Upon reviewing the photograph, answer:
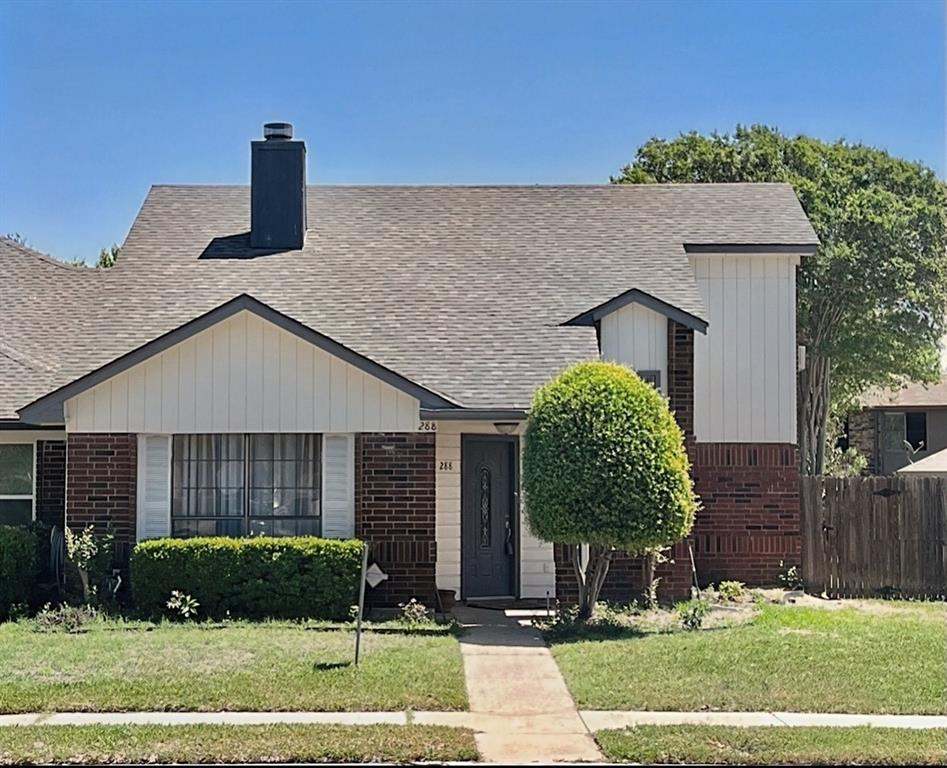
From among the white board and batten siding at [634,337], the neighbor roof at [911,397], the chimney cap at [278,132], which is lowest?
the white board and batten siding at [634,337]

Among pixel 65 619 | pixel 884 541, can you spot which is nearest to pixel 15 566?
pixel 65 619

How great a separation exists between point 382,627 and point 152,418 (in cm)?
394

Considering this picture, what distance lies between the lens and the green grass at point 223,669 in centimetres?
991

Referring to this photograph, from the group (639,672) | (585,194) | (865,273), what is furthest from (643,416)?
(865,273)

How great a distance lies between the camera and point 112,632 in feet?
44.0

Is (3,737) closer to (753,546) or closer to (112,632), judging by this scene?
(112,632)

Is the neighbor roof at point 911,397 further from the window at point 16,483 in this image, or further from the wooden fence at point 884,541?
the window at point 16,483

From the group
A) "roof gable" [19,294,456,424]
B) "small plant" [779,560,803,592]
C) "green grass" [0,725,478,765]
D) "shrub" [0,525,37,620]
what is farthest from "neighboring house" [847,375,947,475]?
"green grass" [0,725,478,765]

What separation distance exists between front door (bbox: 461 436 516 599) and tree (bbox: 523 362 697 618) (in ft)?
8.19

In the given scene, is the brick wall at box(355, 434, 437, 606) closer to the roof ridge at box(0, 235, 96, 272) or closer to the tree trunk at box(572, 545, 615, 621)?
the tree trunk at box(572, 545, 615, 621)

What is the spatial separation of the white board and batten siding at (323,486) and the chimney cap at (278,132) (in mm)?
6788

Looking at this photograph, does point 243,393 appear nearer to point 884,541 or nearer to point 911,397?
point 884,541

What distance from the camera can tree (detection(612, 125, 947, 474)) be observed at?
32.3 meters

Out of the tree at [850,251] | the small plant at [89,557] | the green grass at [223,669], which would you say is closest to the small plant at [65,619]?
the green grass at [223,669]
